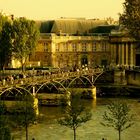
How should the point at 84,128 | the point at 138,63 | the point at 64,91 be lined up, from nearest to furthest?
the point at 84,128
the point at 64,91
the point at 138,63

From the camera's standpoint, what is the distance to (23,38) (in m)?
88.6

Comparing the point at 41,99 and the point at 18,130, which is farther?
the point at 41,99

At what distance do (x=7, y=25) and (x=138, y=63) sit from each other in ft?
68.2

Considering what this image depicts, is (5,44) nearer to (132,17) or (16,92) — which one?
(132,17)

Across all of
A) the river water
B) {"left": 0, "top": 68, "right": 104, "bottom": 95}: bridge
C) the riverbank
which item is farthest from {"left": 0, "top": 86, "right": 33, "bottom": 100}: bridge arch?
the riverbank

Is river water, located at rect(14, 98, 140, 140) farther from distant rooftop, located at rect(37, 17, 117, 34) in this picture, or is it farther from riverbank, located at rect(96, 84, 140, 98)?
distant rooftop, located at rect(37, 17, 117, 34)

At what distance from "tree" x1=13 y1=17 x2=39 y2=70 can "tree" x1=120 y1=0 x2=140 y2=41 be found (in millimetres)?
18124

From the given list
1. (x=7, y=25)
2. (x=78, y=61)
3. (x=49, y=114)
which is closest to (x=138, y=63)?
(x=78, y=61)

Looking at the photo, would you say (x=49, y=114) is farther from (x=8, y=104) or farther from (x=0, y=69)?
(x=0, y=69)

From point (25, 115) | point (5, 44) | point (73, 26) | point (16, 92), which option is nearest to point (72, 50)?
point (73, 26)

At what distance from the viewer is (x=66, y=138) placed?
50.6 meters

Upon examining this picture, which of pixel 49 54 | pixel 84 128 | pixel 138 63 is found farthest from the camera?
pixel 49 54

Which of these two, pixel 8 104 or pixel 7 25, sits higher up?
pixel 7 25

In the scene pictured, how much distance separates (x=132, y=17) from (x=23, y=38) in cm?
2004
